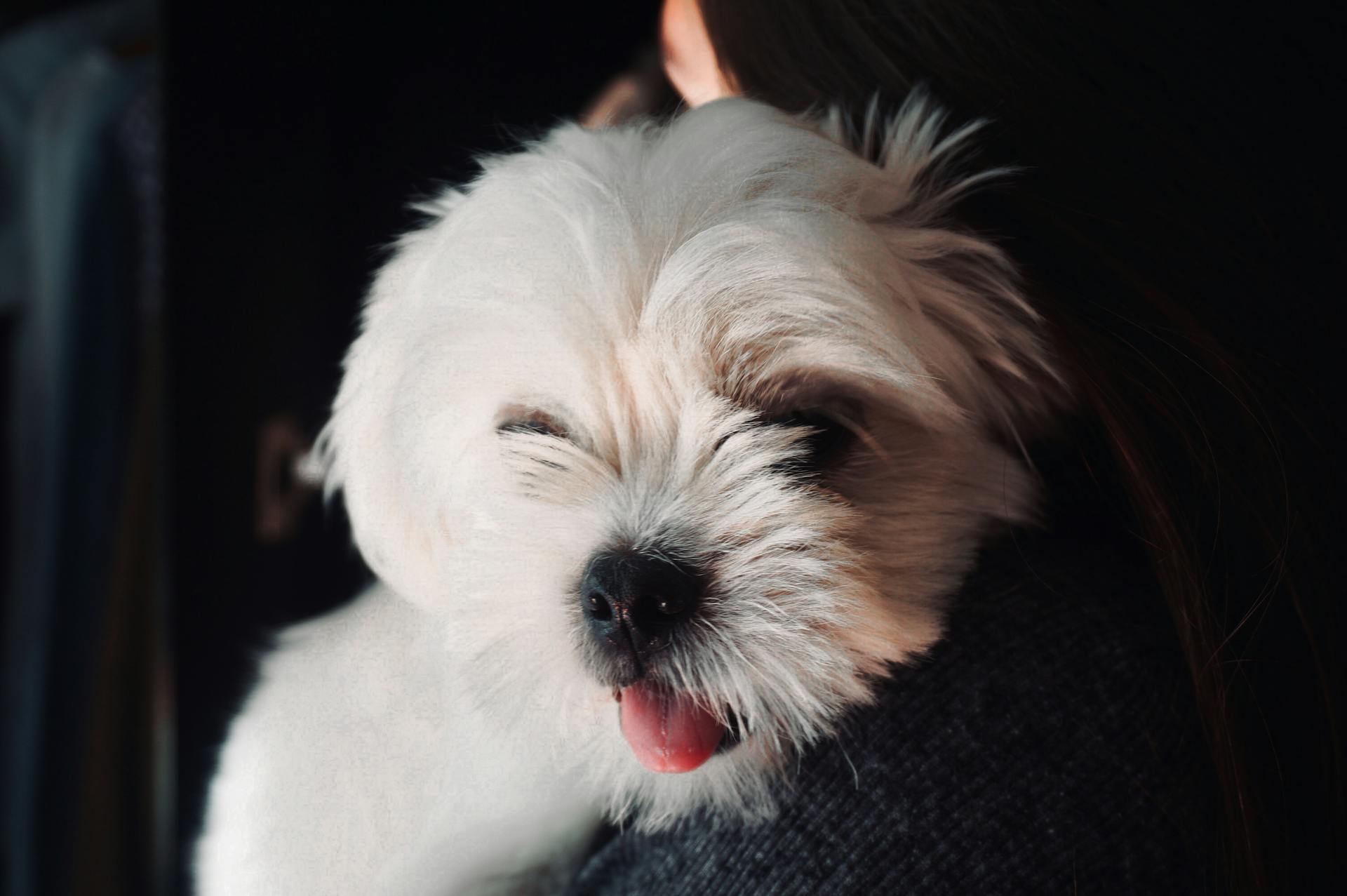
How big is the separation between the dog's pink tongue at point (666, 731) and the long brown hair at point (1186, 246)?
0.34 meters

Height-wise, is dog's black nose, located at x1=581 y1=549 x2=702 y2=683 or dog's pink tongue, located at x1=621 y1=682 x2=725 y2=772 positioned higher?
dog's black nose, located at x1=581 y1=549 x2=702 y2=683

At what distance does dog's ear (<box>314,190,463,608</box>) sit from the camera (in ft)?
1.96

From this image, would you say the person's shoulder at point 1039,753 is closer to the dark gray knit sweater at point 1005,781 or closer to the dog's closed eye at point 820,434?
the dark gray knit sweater at point 1005,781

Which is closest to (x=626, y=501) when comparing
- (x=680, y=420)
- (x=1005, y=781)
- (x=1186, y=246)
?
(x=680, y=420)

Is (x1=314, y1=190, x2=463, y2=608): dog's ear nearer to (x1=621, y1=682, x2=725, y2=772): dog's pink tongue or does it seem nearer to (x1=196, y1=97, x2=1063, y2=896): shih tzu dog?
(x1=196, y1=97, x2=1063, y2=896): shih tzu dog

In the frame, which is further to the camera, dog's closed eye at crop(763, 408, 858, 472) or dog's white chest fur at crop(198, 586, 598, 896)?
dog's closed eye at crop(763, 408, 858, 472)

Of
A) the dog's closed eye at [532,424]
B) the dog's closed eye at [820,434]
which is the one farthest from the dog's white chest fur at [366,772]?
the dog's closed eye at [820,434]

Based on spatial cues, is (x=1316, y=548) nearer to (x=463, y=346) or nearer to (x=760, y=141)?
(x=760, y=141)

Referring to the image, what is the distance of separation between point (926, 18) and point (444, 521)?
0.48 metres

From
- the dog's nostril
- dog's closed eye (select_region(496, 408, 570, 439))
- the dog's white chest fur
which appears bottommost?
the dog's white chest fur

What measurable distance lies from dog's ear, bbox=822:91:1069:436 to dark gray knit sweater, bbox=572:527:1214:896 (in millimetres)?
134

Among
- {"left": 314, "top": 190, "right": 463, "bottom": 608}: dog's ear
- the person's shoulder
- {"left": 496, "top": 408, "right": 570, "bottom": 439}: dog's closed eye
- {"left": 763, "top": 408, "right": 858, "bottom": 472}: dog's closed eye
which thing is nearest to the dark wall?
{"left": 314, "top": 190, "right": 463, "bottom": 608}: dog's ear

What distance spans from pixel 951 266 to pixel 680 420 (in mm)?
238

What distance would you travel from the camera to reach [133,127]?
1.02 metres
